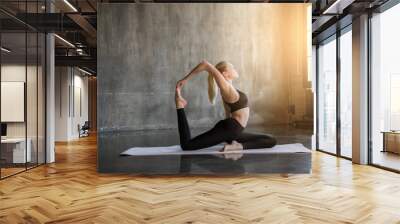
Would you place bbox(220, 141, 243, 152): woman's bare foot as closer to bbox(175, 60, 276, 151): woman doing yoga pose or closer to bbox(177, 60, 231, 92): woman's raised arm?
bbox(175, 60, 276, 151): woman doing yoga pose

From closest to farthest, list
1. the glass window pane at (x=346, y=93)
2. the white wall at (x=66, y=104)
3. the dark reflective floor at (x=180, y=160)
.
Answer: the dark reflective floor at (x=180, y=160) < the glass window pane at (x=346, y=93) < the white wall at (x=66, y=104)

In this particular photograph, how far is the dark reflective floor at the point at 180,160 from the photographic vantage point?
650 cm

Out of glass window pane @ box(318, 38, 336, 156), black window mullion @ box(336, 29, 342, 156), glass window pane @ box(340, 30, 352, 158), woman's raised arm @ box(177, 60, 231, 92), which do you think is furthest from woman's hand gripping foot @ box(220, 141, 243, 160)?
glass window pane @ box(318, 38, 336, 156)

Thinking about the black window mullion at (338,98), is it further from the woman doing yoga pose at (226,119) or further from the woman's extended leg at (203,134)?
the woman's extended leg at (203,134)

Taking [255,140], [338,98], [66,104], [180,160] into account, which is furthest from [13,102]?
[66,104]

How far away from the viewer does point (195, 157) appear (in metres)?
6.53

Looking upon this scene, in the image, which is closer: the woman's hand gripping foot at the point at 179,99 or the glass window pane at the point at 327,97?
the woman's hand gripping foot at the point at 179,99

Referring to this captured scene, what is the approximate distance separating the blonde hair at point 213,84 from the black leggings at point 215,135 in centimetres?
45

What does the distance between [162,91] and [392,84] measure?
14.7ft

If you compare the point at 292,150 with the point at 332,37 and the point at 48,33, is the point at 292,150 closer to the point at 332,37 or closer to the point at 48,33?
the point at 332,37

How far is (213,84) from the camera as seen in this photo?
6.55 meters

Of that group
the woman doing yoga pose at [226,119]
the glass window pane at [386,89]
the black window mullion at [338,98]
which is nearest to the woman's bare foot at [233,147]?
the woman doing yoga pose at [226,119]

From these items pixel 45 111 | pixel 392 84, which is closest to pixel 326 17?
pixel 392 84

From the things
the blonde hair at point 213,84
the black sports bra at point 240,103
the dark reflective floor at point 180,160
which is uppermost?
the blonde hair at point 213,84
